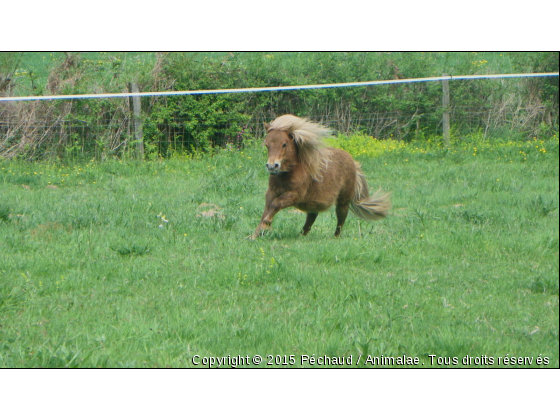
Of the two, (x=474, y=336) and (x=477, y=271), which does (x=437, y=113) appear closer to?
(x=477, y=271)

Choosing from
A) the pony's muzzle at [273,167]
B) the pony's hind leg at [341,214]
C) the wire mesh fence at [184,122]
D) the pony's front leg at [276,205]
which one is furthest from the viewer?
the wire mesh fence at [184,122]

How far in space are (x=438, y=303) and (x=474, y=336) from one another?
620 mm

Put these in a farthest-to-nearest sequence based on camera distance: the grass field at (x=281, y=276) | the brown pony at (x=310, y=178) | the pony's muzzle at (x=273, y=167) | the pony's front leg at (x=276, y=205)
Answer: the pony's front leg at (x=276, y=205) < the brown pony at (x=310, y=178) < the pony's muzzle at (x=273, y=167) < the grass field at (x=281, y=276)

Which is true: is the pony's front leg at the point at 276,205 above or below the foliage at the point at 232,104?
below

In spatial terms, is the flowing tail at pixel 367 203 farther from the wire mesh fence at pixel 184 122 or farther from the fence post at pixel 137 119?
the fence post at pixel 137 119

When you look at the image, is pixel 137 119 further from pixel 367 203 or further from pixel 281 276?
pixel 281 276

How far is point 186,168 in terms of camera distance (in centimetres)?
1095

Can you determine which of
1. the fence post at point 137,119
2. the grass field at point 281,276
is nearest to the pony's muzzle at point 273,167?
the grass field at point 281,276

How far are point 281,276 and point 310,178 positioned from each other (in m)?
2.12

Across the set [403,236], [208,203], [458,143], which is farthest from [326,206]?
[458,143]

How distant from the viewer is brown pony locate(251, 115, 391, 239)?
6258 millimetres

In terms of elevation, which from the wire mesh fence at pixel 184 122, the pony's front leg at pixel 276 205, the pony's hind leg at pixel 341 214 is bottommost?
the pony's hind leg at pixel 341 214

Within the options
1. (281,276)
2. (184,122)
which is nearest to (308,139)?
(281,276)

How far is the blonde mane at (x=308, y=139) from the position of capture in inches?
247
